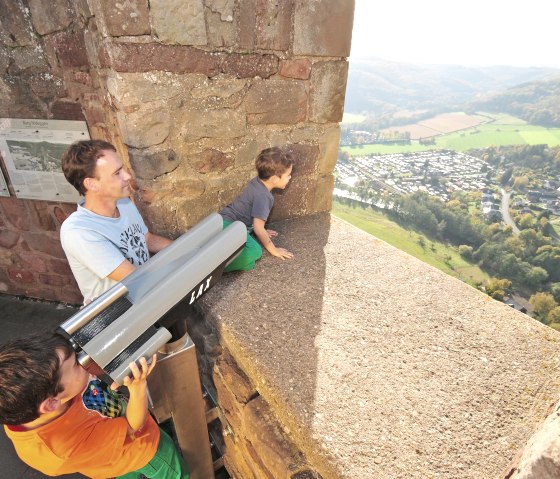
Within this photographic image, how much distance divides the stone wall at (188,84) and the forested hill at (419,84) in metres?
61.8

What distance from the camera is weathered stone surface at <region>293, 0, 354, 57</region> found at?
5.86 feet

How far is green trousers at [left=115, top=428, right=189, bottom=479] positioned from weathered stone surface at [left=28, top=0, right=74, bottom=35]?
2336 millimetres

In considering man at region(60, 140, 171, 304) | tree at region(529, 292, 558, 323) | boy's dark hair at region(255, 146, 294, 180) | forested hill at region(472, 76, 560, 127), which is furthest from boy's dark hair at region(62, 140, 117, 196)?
forested hill at region(472, 76, 560, 127)

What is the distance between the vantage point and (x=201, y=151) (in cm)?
188

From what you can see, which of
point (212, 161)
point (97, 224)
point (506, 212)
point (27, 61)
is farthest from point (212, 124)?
point (506, 212)

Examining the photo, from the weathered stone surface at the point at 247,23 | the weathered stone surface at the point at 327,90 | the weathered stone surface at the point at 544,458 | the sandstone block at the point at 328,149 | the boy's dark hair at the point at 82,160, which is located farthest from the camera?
the sandstone block at the point at 328,149

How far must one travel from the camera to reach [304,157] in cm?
224

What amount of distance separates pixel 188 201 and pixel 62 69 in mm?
1240

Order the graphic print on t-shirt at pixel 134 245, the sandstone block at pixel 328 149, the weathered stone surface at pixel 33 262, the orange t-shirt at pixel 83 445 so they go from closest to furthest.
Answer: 1. the orange t-shirt at pixel 83 445
2. the graphic print on t-shirt at pixel 134 245
3. the sandstone block at pixel 328 149
4. the weathered stone surface at pixel 33 262

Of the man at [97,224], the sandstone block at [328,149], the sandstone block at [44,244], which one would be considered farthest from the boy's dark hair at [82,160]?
the sandstone block at [44,244]

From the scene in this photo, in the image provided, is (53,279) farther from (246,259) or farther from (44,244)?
(246,259)

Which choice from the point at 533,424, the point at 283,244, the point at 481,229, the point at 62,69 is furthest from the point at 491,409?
the point at 481,229

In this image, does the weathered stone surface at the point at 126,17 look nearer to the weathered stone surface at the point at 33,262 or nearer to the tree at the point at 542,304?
the weathered stone surface at the point at 33,262

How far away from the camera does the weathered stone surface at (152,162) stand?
5.62 feet
